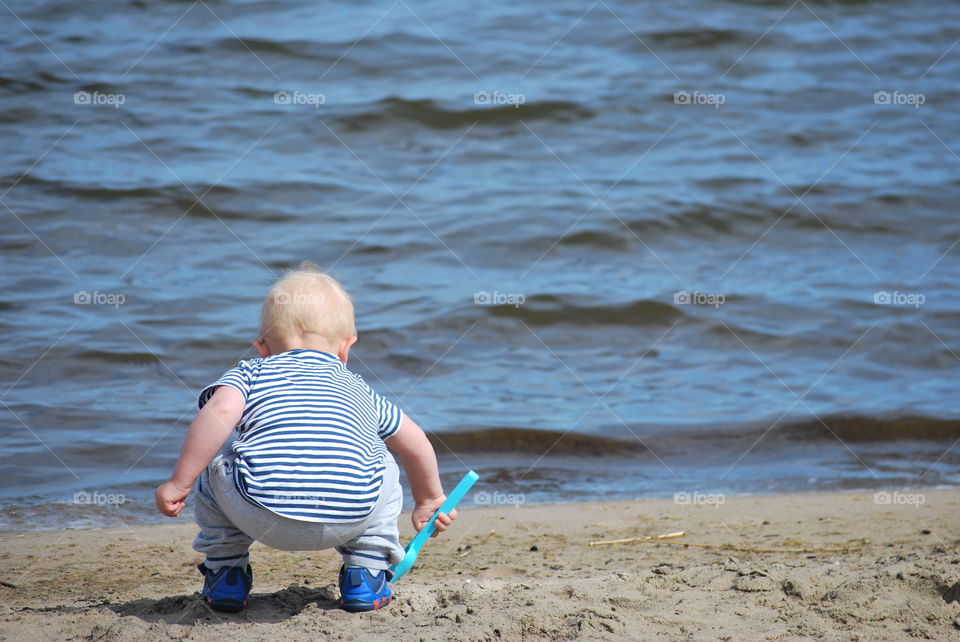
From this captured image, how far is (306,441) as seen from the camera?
2.49 metres

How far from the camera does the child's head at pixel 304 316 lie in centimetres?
273

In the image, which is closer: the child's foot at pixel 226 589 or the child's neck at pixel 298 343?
the child's foot at pixel 226 589

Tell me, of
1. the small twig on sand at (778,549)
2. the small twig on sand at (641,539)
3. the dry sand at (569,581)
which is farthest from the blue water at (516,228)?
the small twig on sand at (778,549)

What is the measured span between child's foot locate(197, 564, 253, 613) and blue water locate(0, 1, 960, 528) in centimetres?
147

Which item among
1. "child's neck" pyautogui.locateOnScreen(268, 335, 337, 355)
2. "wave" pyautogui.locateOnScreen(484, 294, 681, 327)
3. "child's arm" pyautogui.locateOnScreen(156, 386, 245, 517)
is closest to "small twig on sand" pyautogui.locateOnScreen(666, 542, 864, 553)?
"child's neck" pyautogui.locateOnScreen(268, 335, 337, 355)

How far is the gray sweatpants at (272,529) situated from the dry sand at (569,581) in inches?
5.6

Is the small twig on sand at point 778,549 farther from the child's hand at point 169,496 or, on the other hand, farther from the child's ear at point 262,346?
the child's hand at point 169,496

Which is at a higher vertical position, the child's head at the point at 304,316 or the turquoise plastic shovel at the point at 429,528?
the child's head at the point at 304,316

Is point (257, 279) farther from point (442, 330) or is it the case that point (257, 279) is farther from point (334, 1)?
point (334, 1)

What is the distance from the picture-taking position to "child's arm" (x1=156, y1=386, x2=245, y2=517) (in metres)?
2.44

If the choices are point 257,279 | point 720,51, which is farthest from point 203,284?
point 720,51

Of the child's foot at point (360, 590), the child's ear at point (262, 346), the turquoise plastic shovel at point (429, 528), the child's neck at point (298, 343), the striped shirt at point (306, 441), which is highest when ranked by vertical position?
the child's neck at point (298, 343)

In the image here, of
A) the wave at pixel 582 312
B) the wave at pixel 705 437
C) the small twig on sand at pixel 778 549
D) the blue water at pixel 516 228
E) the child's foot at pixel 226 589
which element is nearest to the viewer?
the child's foot at pixel 226 589

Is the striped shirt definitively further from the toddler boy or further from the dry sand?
the dry sand
